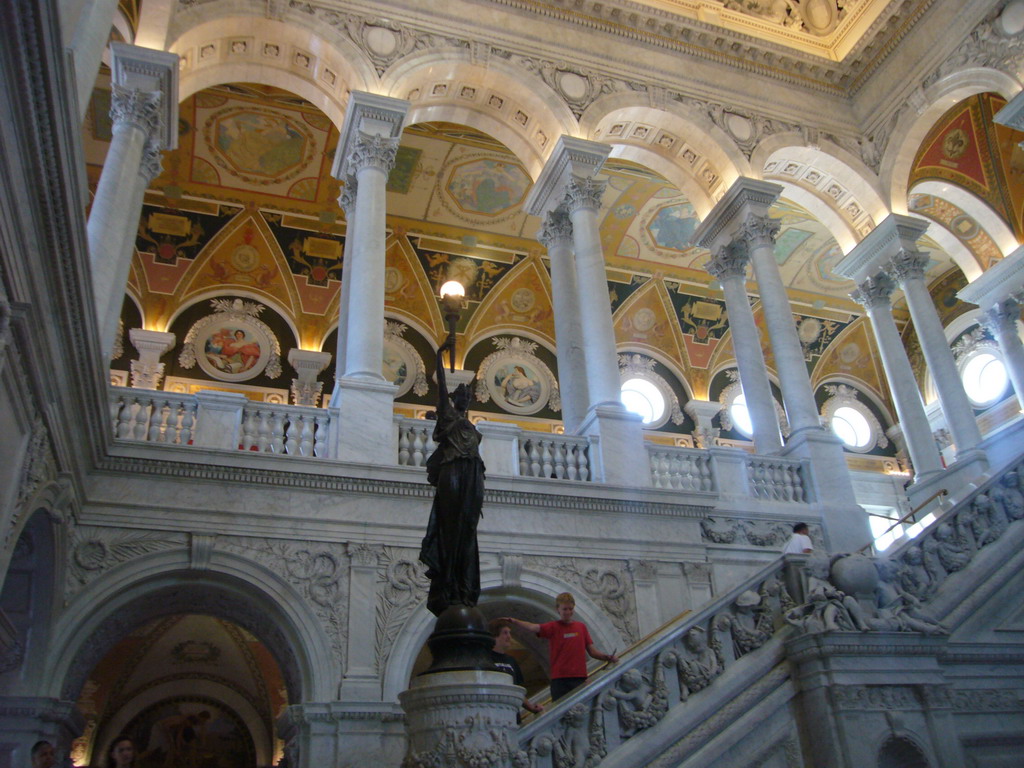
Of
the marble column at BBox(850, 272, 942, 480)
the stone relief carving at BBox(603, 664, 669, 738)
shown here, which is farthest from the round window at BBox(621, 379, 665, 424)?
the stone relief carving at BBox(603, 664, 669, 738)

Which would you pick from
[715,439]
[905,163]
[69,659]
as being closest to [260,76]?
[69,659]

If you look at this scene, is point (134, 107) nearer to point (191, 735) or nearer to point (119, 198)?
point (119, 198)

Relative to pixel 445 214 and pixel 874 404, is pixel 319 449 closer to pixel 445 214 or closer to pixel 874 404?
pixel 445 214

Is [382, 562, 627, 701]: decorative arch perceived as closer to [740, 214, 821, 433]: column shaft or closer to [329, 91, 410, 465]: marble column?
[329, 91, 410, 465]: marble column

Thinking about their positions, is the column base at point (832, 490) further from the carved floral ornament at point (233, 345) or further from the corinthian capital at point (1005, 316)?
the carved floral ornament at point (233, 345)

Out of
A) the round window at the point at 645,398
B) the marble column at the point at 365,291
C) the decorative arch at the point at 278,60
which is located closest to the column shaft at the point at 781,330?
the marble column at the point at 365,291

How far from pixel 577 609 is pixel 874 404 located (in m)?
14.5

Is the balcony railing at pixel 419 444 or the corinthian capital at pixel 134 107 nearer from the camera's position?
the balcony railing at pixel 419 444

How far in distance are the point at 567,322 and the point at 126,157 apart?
6.04 metres

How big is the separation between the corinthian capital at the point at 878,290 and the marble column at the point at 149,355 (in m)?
12.2

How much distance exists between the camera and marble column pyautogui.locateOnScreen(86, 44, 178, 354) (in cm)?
956

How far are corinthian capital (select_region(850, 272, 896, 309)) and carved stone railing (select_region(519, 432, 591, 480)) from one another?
693 cm

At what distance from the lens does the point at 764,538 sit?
11031 millimetres

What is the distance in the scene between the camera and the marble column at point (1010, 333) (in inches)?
602
